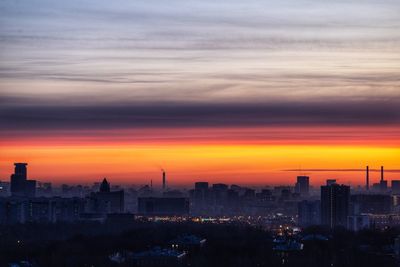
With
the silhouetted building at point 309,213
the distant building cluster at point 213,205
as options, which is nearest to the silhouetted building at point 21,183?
the distant building cluster at point 213,205

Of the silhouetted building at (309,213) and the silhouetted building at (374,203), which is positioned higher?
the silhouetted building at (374,203)

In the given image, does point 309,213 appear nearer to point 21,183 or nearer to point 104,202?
point 104,202

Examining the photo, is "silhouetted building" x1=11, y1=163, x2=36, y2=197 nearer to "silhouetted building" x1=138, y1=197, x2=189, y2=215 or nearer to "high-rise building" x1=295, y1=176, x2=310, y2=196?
"silhouetted building" x1=138, y1=197, x2=189, y2=215

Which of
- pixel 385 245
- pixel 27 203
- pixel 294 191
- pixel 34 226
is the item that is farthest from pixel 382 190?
pixel 385 245

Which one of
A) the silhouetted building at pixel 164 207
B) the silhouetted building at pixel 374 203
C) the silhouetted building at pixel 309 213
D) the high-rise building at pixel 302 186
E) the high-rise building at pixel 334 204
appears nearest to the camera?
the high-rise building at pixel 334 204

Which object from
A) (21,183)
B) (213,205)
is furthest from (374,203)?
(21,183)

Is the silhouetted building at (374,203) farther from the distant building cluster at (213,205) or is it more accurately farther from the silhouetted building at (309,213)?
the silhouetted building at (309,213)
